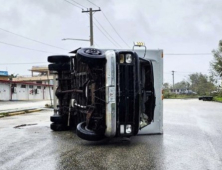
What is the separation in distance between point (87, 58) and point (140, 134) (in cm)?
297

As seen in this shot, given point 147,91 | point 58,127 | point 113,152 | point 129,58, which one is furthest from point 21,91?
point 113,152

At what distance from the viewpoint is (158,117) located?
815 centimetres

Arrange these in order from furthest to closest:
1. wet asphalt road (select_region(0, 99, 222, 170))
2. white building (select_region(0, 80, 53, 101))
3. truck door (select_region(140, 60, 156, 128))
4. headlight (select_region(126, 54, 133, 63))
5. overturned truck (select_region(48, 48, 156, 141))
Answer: white building (select_region(0, 80, 53, 101)) → truck door (select_region(140, 60, 156, 128)) → headlight (select_region(126, 54, 133, 63)) → overturned truck (select_region(48, 48, 156, 141)) → wet asphalt road (select_region(0, 99, 222, 170))

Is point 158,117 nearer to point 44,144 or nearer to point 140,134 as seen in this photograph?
point 140,134

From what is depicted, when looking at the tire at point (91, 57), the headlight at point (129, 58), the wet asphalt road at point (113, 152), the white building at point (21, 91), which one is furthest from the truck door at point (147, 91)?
the white building at point (21, 91)

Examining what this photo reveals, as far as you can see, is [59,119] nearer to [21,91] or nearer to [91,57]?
[91,57]

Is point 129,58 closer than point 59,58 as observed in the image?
Yes

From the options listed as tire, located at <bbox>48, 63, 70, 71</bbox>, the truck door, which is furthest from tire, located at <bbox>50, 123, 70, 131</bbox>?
the truck door

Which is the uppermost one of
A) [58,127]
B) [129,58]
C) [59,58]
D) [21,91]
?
[59,58]

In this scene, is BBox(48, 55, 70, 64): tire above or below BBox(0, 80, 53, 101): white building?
above

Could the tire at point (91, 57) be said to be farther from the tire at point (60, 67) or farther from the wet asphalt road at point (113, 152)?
the tire at point (60, 67)

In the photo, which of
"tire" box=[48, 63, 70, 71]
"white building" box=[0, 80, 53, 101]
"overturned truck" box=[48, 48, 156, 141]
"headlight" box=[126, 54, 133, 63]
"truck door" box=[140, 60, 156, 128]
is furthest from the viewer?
"white building" box=[0, 80, 53, 101]

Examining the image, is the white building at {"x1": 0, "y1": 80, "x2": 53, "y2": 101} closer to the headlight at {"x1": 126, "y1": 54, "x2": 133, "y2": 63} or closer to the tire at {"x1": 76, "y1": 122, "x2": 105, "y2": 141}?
the tire at {"x1": 76, "y1": 122, "x2": 105, "y2": 141}

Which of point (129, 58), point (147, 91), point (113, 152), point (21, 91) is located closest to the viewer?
point (113, 152)
